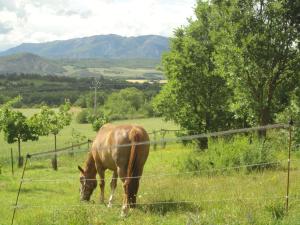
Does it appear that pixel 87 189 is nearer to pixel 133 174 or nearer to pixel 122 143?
pixel 122 143

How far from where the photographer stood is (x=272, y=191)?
456 inches

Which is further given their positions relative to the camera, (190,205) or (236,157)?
(236,157)

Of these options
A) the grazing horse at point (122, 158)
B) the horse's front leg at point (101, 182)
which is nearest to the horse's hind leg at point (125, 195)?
the grazing horse at point (122, 158)

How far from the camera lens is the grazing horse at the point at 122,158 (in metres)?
11.3

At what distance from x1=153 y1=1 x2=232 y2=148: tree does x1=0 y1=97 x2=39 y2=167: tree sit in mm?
11392

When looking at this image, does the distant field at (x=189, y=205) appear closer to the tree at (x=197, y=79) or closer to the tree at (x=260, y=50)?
the tree at (x=260, y=50)

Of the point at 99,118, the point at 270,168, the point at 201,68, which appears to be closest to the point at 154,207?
the point at 270,168

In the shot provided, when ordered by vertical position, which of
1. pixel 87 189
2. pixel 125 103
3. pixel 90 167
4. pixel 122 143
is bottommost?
pixel 125 103

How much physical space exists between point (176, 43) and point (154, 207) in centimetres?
2403

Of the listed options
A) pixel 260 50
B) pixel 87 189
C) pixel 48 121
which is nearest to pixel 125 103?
pixel 48 121

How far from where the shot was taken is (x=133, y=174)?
11500 millimetres

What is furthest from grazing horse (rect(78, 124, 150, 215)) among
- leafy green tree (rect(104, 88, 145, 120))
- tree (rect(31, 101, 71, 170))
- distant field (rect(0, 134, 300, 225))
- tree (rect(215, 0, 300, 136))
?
leafy green tree (rect(104, 88, 145, 120))

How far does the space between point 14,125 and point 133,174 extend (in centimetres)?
2374

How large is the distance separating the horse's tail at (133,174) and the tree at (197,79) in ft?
66.5
